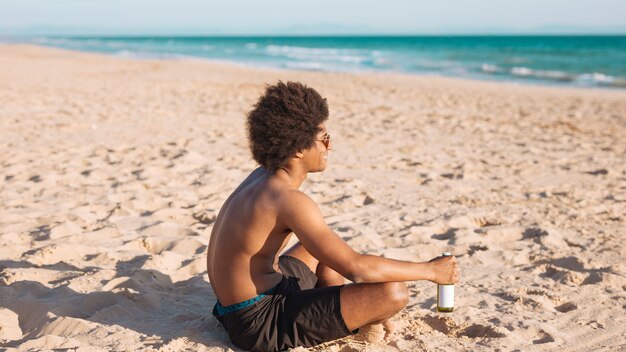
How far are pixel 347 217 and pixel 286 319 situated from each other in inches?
87.8

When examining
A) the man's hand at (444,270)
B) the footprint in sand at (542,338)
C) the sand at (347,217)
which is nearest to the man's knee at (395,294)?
the man's hand at (444,270)

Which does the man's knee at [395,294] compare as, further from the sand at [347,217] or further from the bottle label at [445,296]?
the sand at [347,217]

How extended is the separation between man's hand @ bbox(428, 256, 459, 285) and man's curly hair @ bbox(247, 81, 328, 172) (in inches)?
28.1

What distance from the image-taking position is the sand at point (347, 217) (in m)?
3.01

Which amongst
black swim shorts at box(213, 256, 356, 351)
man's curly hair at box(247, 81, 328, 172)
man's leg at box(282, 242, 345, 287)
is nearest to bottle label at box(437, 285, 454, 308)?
black swim shorts at box(213, 256, 356, 351)

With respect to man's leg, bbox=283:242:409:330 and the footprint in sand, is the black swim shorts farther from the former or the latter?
the footprint in sand

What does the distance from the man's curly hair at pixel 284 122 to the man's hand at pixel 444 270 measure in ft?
2.34

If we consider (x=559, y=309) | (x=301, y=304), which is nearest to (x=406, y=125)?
(x=559, y=309)

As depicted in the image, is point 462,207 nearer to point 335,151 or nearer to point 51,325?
point 335,151

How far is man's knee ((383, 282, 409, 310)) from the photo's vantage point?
8.46ft

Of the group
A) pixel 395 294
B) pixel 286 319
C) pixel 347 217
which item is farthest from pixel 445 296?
pixel 347 217

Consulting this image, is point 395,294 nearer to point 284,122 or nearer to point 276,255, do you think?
point 276,255

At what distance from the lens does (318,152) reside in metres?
2.63

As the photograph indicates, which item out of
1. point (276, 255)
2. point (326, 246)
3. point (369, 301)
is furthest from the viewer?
point (276, 255)
